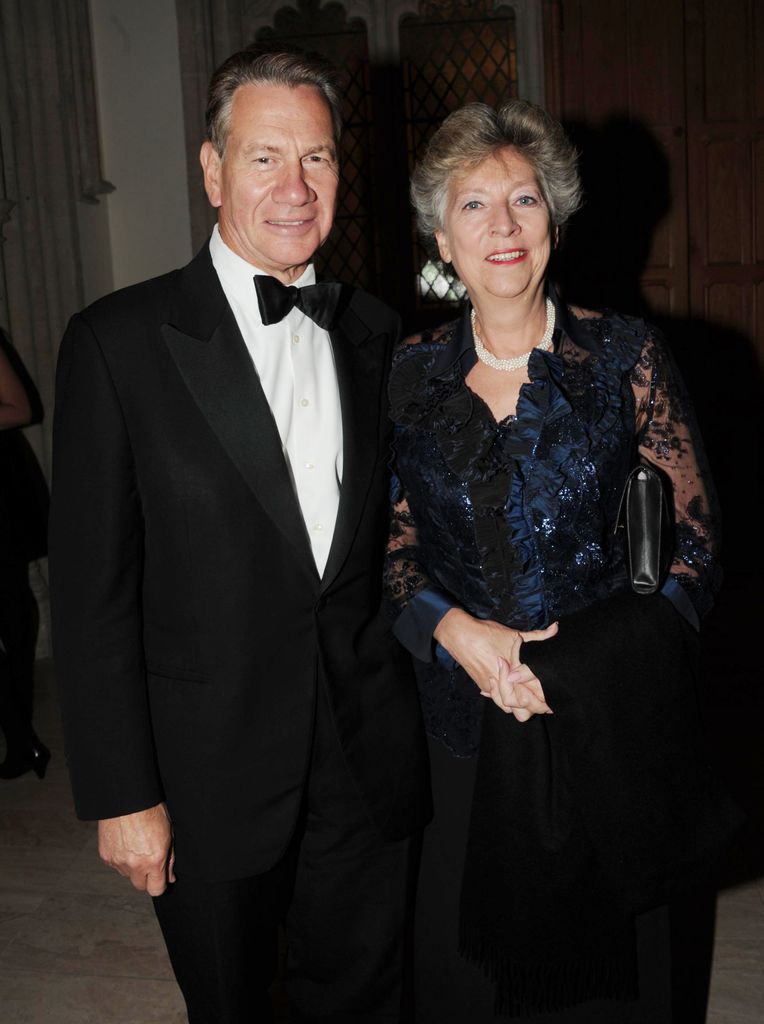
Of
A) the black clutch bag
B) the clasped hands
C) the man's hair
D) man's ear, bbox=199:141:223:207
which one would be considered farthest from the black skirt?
the man's hair

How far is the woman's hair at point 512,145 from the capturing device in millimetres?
1849

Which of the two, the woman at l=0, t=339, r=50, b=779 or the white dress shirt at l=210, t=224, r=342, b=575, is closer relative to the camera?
the white dress shirt at l=210, t=224, r=342, b=575

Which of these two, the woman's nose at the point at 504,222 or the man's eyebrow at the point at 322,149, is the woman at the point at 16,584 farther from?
the woman's nose at the point at 504,222

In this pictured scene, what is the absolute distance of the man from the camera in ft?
5.44

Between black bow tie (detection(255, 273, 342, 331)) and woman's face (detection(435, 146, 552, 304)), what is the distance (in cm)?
26

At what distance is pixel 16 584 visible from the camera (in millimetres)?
4133

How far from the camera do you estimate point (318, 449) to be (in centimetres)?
179

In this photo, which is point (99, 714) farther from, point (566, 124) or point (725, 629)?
point (566, 124)

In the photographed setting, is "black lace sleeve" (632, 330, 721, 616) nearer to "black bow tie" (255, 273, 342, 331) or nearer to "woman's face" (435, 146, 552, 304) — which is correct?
"woman's face" (435, 146, 552, 304)

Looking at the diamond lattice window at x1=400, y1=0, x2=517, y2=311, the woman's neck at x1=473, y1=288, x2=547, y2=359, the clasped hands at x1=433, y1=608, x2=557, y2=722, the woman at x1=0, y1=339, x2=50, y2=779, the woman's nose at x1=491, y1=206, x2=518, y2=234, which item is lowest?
the woman at x1=0, y1=339, x2=50, y2=779

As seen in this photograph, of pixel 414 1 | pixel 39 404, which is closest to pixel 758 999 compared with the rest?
pixel 39 404

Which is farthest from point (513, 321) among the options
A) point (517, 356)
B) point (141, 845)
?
point (141, 845)

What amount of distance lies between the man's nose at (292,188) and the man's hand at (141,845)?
1.06 meters

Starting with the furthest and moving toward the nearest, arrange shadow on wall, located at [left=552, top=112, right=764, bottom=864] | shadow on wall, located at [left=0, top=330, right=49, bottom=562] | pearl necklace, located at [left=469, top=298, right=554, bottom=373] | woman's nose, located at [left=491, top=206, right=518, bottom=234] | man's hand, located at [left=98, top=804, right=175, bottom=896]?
shadow on wall, located at [left=552, top=112, right=764, bottom=864] < shadow on wall, located at [left=0, top=330, right=49, bottom=562] < pearl necklace, located at [left=469, top=298, right=554, bottom=373] < woman's nose, located at [left=491, top=206, right=518, bottom=234] < man's hand, located at [left=98, top=804, right=175, bottom=896]
